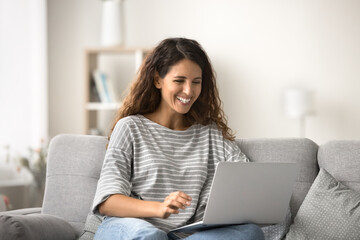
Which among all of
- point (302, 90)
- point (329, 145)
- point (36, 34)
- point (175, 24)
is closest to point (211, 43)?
point (175, 24)

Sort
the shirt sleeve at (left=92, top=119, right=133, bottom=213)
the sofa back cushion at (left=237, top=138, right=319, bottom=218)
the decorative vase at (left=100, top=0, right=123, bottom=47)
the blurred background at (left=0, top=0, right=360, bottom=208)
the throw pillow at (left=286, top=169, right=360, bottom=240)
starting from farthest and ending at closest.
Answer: the blurred background at (left=0, top=0, right=360, bottom=208), the decorative vase at (left=100, top=0, right=123, bottom=47), the sofa back cushion at (left=237, top=138, right=319, bottom=218), the throw pillow at (left=286, top=169, right=360, bottom=240), the shirt sleeve at (left=92, top=119, right=133, bottom=213)

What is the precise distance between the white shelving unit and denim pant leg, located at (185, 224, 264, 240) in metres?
2.66

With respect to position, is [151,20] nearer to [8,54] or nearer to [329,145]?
[8,54]

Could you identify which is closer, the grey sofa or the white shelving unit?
the grey sofa

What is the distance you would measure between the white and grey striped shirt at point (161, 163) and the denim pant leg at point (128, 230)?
10 cm

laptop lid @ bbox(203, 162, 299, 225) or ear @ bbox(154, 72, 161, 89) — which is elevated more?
ear @ bbox(154, 72, 161, 89)

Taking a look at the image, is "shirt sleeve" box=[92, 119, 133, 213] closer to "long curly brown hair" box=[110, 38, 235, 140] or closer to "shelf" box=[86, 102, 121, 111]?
"long curly brown hair" box=[110, 38, 235, 140]

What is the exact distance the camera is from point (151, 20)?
4.82 m

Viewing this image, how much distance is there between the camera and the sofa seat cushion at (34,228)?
5.46 feet

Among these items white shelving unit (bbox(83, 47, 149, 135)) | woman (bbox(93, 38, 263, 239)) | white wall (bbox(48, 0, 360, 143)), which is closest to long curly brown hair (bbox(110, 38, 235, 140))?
woman (bbox(93, 38, 263, 239))

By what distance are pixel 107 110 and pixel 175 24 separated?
0.98 meters

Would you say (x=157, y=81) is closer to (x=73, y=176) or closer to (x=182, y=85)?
(x=182, y=85)

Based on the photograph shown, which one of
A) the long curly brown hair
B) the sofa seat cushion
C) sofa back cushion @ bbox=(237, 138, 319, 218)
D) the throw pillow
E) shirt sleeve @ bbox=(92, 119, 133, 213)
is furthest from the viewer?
sofa back cushion @ bbox=(237, 138, 319, 218)

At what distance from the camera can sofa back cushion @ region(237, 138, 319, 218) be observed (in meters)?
2.24
